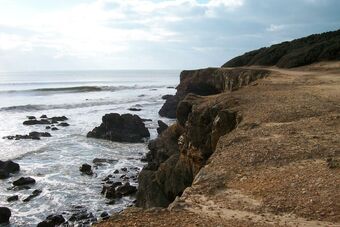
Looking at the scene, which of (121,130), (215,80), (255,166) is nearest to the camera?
(255,166)

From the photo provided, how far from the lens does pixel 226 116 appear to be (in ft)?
57.2

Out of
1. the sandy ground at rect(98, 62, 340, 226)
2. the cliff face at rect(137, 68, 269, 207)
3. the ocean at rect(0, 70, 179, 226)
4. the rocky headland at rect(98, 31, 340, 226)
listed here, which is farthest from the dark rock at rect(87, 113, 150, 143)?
the sandy ground at rect(98, 62, 340, 226)

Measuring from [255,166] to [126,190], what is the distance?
14825mm

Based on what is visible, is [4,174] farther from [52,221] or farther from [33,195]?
[52,221]

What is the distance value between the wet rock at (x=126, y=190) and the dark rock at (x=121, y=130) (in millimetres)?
16249

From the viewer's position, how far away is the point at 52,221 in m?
19.5

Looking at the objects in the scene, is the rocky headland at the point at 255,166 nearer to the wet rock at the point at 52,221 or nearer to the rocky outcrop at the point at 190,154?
the rocky outcrop at the point at 190,154

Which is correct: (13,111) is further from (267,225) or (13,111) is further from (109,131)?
(267,225)

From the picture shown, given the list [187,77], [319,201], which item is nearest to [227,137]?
[319,201]

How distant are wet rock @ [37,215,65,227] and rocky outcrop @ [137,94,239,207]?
4.03 metres

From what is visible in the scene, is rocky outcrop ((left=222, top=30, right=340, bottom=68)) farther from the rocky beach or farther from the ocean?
the ocean

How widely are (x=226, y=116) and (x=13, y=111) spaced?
188ft

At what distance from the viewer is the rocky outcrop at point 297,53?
41844mm

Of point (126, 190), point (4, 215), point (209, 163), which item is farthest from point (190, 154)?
point (4, 215)
